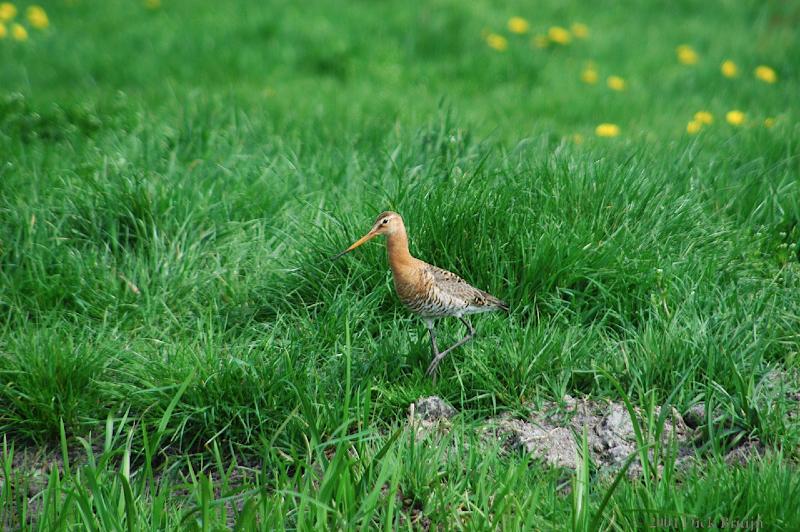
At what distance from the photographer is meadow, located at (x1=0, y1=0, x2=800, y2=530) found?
3086 mm

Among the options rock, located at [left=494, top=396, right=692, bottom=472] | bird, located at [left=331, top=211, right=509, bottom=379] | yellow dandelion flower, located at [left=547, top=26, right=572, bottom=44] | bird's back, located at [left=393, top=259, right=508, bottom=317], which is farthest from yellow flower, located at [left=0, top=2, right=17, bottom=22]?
rock, located at [left=494, top=396, right=692, bottom=472]

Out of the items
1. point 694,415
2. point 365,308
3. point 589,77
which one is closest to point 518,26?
point 589,77

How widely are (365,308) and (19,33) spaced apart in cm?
552

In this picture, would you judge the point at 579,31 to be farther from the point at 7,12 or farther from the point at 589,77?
the point at 7,12

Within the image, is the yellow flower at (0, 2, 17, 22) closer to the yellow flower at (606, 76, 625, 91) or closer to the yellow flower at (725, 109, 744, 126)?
the yellow flower at (606, 76, 625, 91)

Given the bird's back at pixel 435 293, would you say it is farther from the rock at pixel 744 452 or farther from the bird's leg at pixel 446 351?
the rock at pixel 744 452

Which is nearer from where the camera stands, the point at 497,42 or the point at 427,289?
the point at 427,289

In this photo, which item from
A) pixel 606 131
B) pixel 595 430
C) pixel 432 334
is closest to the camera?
pixel 595 430

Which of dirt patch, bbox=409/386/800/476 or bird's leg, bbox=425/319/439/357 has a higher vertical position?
bird's leg, bbox=425/319/439/357

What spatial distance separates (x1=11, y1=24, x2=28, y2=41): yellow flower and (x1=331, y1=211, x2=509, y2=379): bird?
5.58m

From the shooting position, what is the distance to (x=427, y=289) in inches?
143

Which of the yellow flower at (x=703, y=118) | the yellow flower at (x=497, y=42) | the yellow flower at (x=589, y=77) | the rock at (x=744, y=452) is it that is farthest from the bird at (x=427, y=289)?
the yellow flower at (x=497, y=42)

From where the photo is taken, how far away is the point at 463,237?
423 centimetres

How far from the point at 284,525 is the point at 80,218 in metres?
2.48
